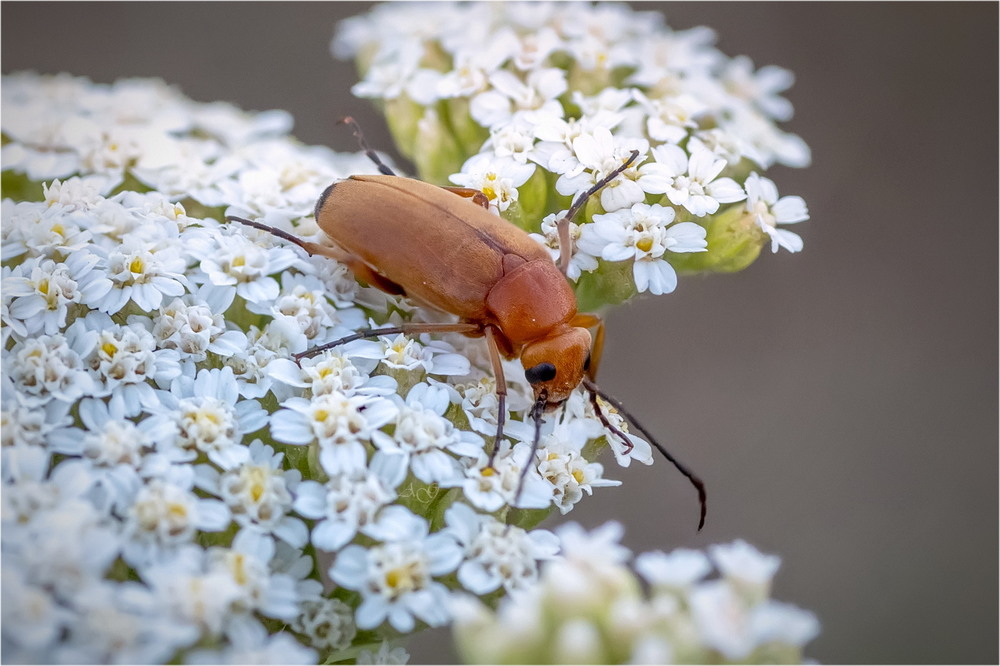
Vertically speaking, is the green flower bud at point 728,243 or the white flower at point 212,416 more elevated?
the green flower bud at point 728,243

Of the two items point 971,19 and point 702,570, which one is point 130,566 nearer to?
point 702,570

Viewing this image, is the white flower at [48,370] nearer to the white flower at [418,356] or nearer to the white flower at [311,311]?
the white flower at [311,311]

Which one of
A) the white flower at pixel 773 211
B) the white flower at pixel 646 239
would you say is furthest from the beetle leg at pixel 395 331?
the white flower at pixel 773 211

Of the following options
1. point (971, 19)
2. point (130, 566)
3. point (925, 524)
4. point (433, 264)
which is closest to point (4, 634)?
point (130, 566)

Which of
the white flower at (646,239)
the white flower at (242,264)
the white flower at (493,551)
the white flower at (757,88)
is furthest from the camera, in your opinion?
the white flower at (757,88)

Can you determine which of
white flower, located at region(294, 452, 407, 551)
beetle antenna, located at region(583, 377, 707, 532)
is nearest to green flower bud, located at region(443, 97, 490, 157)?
beetle antenna, located at region(583, 377, 707, 532)

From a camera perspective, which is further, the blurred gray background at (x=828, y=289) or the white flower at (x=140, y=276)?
the blurred gray background at (x=828, y=289)

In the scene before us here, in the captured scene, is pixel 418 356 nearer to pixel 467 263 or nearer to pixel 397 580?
pixel 467 263

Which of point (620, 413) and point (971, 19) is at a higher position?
point (971, 19)
